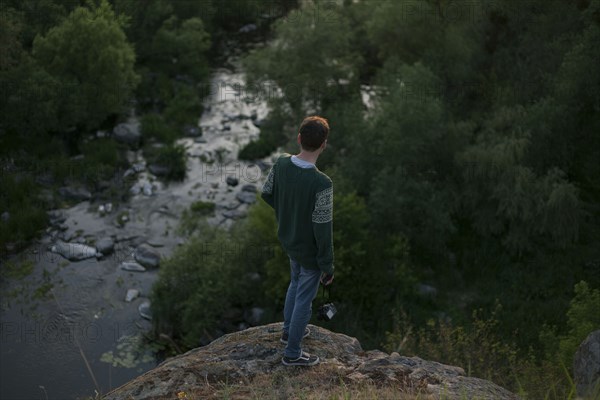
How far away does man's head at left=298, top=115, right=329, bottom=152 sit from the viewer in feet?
23.3

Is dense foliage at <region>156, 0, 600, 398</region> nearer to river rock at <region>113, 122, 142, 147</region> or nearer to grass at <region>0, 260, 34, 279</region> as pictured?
river rock at <region>113, 122, 142, 147</region>

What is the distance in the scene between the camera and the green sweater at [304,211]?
23.8 ft

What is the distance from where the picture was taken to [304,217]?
7.38 metres

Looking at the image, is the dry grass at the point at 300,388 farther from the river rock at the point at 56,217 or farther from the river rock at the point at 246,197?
the river rock at the point at 56,217

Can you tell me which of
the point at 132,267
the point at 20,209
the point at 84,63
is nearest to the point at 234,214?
the point at 132,267

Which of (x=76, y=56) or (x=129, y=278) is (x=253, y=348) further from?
(x=76, y=56)

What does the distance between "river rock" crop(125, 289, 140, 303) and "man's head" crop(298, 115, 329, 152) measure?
36.1ft

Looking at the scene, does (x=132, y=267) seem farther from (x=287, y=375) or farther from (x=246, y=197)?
(x=287, y=375)

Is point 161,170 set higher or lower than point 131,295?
lower

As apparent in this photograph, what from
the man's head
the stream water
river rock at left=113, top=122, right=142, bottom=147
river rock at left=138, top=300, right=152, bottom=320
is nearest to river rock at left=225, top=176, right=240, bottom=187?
the stream water

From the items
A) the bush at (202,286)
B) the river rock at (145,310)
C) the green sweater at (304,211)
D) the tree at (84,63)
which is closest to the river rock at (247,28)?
the tree at (84,63)

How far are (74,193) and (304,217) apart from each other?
1498 cm

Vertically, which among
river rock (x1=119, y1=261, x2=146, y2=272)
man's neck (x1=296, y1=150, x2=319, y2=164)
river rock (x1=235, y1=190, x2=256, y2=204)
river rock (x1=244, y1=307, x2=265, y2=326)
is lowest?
river rock (x1=119, y1=261, x2=146, y2=272)

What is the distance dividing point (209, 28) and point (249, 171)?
1075 cm
